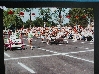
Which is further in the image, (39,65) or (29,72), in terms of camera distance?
(39,65)

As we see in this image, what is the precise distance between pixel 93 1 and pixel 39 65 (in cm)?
703

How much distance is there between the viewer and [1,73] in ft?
23.7

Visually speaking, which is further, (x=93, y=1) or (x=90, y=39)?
(x=90, y=39)

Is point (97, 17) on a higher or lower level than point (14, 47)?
higher

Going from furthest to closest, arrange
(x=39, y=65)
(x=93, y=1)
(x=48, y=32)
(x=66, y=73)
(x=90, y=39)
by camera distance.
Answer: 1. (x=90, y=39)
2. (x=48, y=32)
3. (x=39, y=65)
4. (x=66, y=73)
5. (x=93, y=1)

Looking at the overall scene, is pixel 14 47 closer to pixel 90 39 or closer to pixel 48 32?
pixel 48 32

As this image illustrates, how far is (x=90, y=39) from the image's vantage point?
107ft

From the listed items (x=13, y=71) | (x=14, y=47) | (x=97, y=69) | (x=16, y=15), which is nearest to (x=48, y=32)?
(x=14, y=47)

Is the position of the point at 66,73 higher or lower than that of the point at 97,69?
lower

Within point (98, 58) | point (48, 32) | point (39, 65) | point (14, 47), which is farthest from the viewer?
point (48, 32)

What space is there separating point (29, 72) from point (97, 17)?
5.27 metres

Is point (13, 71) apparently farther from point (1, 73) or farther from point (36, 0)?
point (36, 0)

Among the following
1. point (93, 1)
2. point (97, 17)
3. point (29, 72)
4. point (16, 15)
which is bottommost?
point (29, 72)

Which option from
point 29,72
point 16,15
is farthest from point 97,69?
point 16,15
